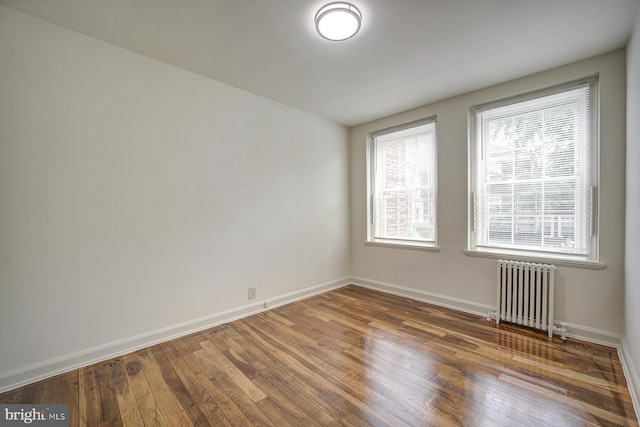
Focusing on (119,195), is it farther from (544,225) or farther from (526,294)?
(544,225)

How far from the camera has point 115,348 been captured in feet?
7.41

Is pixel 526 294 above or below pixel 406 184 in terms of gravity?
below

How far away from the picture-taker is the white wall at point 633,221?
1.80m

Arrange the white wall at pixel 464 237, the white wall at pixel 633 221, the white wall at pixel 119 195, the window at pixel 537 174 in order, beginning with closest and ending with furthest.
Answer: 1. the white wall at pixel 633 221
2. the white wall at pixel 119 195
3. the white wall at pixel 464 237
4. the window at pixel 537 174

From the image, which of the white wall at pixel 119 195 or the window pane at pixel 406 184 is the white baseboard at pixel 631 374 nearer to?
the window pane at pixel 406 184

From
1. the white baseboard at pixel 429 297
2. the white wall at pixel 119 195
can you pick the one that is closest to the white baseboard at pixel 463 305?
the white baseboard at pixel 429 297

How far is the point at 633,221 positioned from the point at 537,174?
3.22ft

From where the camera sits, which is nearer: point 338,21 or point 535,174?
point 338,21

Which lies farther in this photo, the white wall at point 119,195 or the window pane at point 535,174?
the window pane at point 535,174

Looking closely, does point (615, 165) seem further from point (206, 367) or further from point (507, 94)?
point (206, 367)

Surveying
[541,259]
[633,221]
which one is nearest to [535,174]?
[541,259]

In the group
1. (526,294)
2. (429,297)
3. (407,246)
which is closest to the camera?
(526,294)

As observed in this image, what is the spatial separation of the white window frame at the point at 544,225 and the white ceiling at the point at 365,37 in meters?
0.24

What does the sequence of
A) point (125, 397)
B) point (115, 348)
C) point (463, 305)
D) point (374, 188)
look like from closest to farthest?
point (125, 397), point (115, 348), point (463, 305), point (374, 188)
